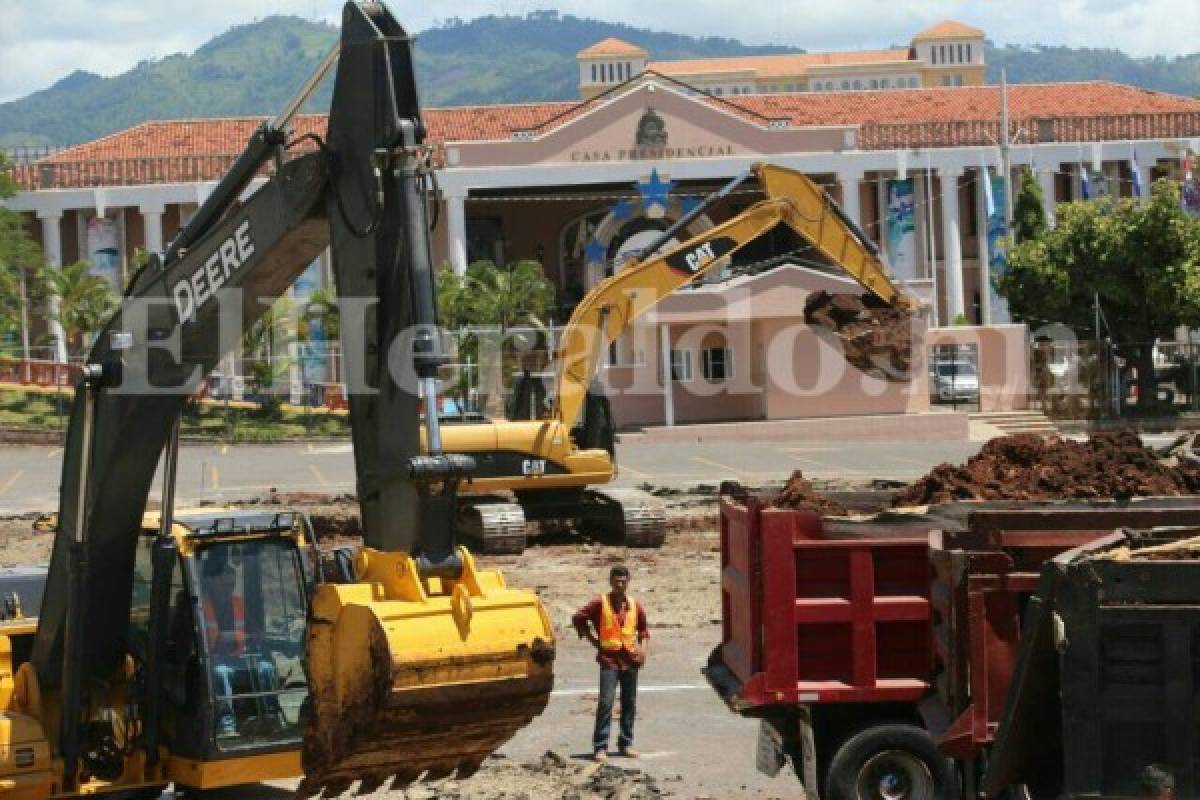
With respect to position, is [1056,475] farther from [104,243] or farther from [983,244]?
[104,243]

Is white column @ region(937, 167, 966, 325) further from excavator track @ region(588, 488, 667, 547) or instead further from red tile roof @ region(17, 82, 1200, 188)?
excavator track @ region(588, 488, 667, 547)

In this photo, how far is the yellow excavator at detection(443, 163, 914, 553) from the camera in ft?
91.6

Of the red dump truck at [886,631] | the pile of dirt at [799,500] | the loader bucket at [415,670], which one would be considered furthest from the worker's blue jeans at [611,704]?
the loader bucket at [415,670]

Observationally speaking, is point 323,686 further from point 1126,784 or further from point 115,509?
point 1126,784

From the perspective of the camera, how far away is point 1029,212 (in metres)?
57.7

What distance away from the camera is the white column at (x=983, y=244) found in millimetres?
65438

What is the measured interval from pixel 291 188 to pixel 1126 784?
498cm

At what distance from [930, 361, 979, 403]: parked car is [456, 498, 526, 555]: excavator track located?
3021 cm

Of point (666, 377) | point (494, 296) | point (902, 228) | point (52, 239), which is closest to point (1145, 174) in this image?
point (902, 228)

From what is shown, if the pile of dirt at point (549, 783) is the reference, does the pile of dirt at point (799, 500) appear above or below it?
above

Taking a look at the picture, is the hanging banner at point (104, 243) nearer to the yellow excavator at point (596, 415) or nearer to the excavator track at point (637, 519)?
the yellow excavator at point (596, 415)

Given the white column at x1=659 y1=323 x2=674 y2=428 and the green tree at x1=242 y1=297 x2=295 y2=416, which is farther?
the green tree at x1=242 y1=297 x2=295 y2=416

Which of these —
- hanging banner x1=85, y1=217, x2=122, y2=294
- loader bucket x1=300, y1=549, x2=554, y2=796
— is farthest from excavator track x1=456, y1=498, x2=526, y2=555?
hanging banner x1=85, y1=217, x2=122, y2=294

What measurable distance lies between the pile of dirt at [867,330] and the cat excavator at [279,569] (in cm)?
1623
